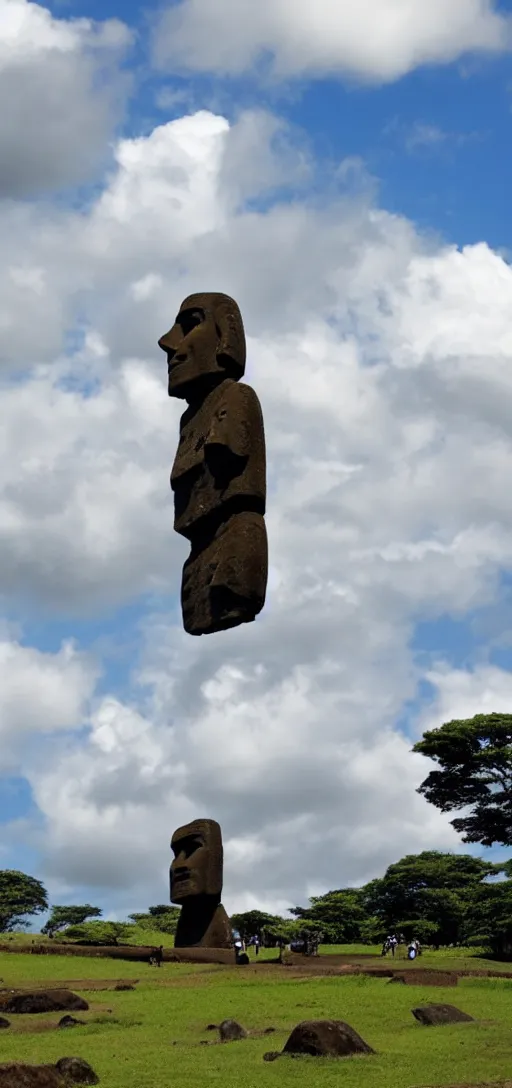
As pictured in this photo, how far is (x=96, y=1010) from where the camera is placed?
1936 centimetres

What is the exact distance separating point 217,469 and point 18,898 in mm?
38084

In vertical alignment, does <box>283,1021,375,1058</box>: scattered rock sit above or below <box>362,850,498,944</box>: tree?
below

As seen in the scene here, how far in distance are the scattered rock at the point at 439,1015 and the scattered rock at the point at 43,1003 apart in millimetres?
5089

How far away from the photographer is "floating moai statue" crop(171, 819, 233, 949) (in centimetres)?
2967

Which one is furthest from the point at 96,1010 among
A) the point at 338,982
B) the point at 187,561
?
the point at 187,561

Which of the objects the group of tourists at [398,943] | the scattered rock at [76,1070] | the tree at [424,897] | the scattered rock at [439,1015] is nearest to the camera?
the scattered rock at [76,1070]

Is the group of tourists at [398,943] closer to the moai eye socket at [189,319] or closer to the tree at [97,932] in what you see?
the tree at [97,932]

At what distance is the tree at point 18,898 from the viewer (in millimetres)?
53500

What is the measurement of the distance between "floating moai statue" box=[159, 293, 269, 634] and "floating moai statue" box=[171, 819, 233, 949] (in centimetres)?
1097

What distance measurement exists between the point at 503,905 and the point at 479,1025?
17920mm

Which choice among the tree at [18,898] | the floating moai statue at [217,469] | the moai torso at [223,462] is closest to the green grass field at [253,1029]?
the floating moai statue at [217,469]

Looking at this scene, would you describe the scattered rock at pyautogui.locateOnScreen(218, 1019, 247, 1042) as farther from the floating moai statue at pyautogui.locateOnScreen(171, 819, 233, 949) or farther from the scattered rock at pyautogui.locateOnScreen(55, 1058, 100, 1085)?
the floating moai statue at pyautogui.locateOnScreen(171, 819, 233, 949)

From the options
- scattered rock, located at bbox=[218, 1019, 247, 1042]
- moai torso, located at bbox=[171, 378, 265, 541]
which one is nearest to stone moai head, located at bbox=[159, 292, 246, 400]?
moai torso, located at bbox=[171, 378, 265, 541]

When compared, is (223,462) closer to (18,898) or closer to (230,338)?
(230,338)
